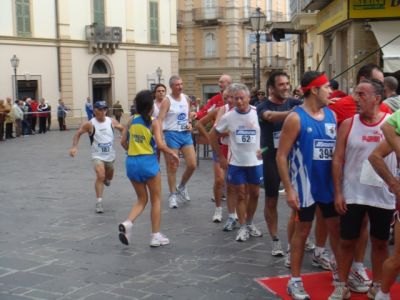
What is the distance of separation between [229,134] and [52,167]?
348 inches

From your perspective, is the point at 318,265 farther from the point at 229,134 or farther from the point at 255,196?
the point at 229,134

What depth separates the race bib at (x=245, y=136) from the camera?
7137 mm

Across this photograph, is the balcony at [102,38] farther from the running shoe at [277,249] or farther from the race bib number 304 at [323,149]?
the race bib number 304 at [323,149]

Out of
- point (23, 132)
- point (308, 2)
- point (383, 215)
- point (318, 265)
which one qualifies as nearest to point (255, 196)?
point (318, 265)

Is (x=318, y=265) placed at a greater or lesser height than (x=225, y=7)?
lesser

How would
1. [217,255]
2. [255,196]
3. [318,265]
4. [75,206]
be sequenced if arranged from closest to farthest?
[318,265], [217,255], [255,196], [75,206]

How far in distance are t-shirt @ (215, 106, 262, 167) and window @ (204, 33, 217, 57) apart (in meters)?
46.5

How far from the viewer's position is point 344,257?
4.98 metres

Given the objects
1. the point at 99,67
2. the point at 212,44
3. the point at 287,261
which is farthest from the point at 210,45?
the point at 287,261

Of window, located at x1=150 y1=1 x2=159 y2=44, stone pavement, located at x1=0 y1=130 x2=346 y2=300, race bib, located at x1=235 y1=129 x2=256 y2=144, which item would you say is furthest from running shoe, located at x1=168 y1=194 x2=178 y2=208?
window, located at x1=150 y1=1 x2=159 y2=44

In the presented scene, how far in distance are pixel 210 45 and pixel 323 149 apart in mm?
48998

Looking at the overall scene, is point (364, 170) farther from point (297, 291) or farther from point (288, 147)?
point (297, 291)

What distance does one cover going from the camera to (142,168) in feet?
22.7

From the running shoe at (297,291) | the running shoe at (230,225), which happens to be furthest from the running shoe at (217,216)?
the running shoe at (297,291)
